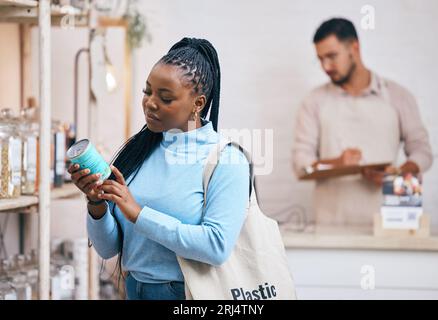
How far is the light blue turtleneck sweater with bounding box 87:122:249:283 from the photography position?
1277 millimetres

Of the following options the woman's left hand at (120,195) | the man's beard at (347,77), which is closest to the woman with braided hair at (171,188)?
the woman's left hand at (120,195)

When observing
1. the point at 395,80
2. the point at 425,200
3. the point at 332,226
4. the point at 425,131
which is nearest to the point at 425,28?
the point at 395,80

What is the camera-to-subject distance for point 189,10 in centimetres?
375

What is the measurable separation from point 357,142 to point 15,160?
1.77 meters

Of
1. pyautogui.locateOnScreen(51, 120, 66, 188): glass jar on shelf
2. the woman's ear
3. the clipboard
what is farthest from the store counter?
the woman's ear

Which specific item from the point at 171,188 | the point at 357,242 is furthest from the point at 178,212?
the point at 357,242

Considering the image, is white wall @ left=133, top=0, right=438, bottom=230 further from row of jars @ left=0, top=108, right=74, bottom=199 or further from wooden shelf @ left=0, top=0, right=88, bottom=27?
wooden shelf @ left=0, top=0, right=88, bottom=27

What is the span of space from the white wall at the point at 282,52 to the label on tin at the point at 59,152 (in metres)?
1.01

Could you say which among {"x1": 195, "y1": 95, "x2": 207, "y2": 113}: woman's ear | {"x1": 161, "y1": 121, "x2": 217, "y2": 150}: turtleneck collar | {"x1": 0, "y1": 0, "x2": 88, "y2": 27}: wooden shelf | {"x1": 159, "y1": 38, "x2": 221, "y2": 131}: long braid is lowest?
{"x1": 161, "y1": 121, "x2": 217, "y2": 150}: turtleneck collar

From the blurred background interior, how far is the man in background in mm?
129

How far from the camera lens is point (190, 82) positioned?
1292 millimetres

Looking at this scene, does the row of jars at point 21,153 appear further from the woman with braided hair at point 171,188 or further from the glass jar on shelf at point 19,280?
the woman with braided hair at point 171,188
